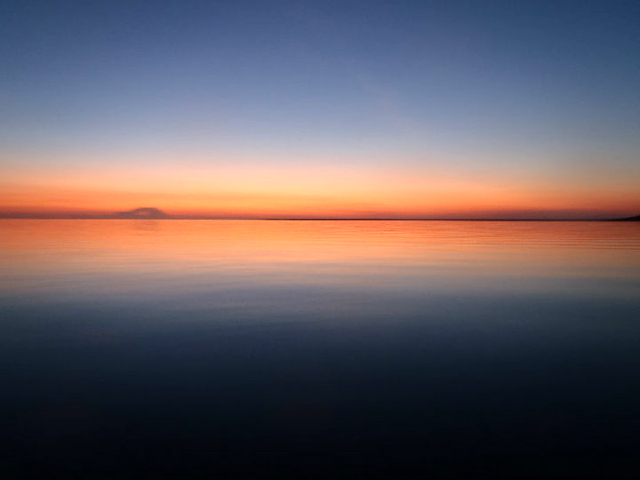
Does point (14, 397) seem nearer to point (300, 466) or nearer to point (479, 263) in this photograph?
point (300, 466)

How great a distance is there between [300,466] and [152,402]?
2.09 m

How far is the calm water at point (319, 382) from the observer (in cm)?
379

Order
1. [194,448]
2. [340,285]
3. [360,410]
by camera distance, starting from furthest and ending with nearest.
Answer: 1. [340,285]
2. [360,410]
3. [194,448]

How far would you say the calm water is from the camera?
379cm

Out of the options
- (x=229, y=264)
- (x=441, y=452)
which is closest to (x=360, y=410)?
(x=441, y=452)

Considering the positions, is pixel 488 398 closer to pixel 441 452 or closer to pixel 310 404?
pixel 441 452

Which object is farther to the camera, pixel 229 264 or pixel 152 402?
pixel 229 264

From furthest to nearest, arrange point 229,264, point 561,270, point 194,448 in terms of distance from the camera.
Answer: point 229,264 → point 561,270 → point 194,448

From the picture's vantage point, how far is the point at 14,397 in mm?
4910

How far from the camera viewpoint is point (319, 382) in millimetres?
5449

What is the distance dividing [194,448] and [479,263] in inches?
645

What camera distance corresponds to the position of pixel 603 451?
3.88m

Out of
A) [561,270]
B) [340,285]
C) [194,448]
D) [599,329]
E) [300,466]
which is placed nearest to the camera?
[300,466]

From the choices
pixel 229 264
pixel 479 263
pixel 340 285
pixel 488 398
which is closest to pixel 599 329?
pixel 488 398
